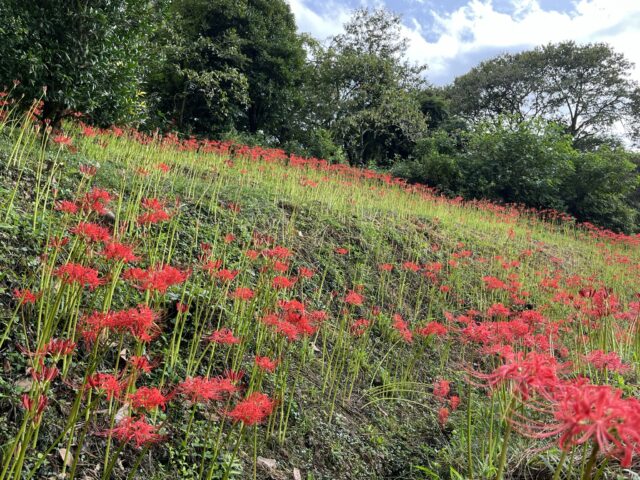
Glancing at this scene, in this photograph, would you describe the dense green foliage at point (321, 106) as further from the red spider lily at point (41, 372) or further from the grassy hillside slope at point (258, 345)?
the red spider lily at point (41, 372)

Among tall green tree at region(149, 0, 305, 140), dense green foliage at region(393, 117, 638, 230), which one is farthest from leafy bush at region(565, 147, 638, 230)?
tall green tree at region(149, 0, 305, 140)

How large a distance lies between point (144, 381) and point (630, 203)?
2210 centimetres

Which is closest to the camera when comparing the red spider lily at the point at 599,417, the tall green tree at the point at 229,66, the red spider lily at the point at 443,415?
the red spider lily at the point at 599,417

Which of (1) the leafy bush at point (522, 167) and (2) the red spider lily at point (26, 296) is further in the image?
(1) the leafy bush at point (522, 167)

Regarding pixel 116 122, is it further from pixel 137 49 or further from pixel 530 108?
pixel 530 108

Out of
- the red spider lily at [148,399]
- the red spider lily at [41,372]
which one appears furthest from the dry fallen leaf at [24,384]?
the red spider lily at [148,399]

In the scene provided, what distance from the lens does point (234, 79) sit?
1283cm

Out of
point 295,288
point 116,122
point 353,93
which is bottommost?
point 295,288

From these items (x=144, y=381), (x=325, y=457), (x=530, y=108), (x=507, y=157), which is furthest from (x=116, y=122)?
(x=530, y=108)

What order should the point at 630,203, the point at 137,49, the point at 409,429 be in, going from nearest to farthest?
the point at 409,429 → the point at 137,49 → the point at 630,203

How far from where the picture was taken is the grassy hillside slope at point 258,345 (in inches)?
Answer: 56.2

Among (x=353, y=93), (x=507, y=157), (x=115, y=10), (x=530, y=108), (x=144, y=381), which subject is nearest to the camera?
(x=144, y=381)

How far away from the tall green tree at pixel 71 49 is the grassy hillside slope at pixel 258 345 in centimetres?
63

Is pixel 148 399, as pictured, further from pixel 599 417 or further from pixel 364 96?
pixel 364 96
